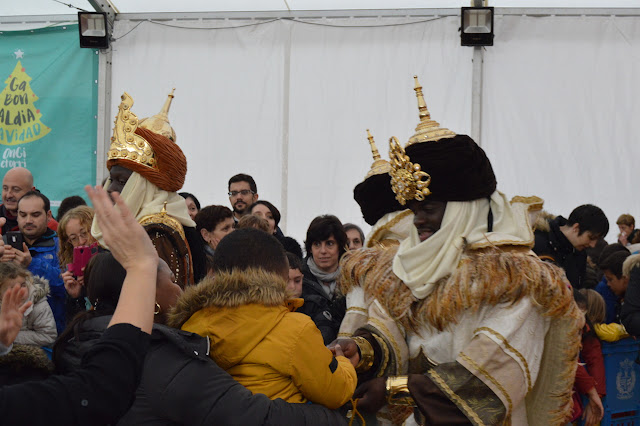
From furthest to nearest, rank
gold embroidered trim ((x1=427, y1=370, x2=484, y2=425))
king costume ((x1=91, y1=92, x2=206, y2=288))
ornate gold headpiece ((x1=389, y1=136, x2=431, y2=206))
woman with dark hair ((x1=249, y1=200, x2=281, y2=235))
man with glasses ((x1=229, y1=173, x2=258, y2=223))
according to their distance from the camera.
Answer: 1. man with glasses ((x1=229, y1=173, x2=258, y2=223))
2. woman with dark hair ((x1=249, y1=200, x2=281, y2=235))
3. king costume ((x1=91, y1=92, x2=206, y2=288))
4. ornate gold headpiece ((x1=389, y1=136, x2=431, y2=206))
5. gold embroidered trim ((x1=427, y1=370, x2=484, y2=425))

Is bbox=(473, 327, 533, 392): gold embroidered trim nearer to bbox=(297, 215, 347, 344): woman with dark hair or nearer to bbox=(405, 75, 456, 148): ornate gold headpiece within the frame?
bbox=(405, 75, 456, 148): ornate gold headpiece

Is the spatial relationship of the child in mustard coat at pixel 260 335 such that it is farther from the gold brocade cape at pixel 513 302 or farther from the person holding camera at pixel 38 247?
the person holding camera at pixel 38 247

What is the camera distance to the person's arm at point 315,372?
212 cm

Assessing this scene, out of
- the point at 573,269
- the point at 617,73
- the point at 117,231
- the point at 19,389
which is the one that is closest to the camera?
the point at 19,389

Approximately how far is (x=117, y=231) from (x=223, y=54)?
6166 mm

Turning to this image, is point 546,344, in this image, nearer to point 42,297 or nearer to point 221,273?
point 221,273

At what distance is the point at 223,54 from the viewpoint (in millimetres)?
7492

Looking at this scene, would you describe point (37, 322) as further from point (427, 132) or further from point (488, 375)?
point (488, 375)

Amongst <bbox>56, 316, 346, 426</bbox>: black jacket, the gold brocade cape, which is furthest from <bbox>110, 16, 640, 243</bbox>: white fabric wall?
<bbox>56, 316, 346, 426</bbox>: black jacket

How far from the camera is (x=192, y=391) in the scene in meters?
1.97

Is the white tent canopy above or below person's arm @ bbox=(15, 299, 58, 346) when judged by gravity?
above

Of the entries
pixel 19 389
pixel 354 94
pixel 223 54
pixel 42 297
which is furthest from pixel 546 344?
pixel 223 54

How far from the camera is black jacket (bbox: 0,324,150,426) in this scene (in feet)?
4.47

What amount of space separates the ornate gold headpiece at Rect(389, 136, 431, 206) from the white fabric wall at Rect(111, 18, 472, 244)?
175 inches
